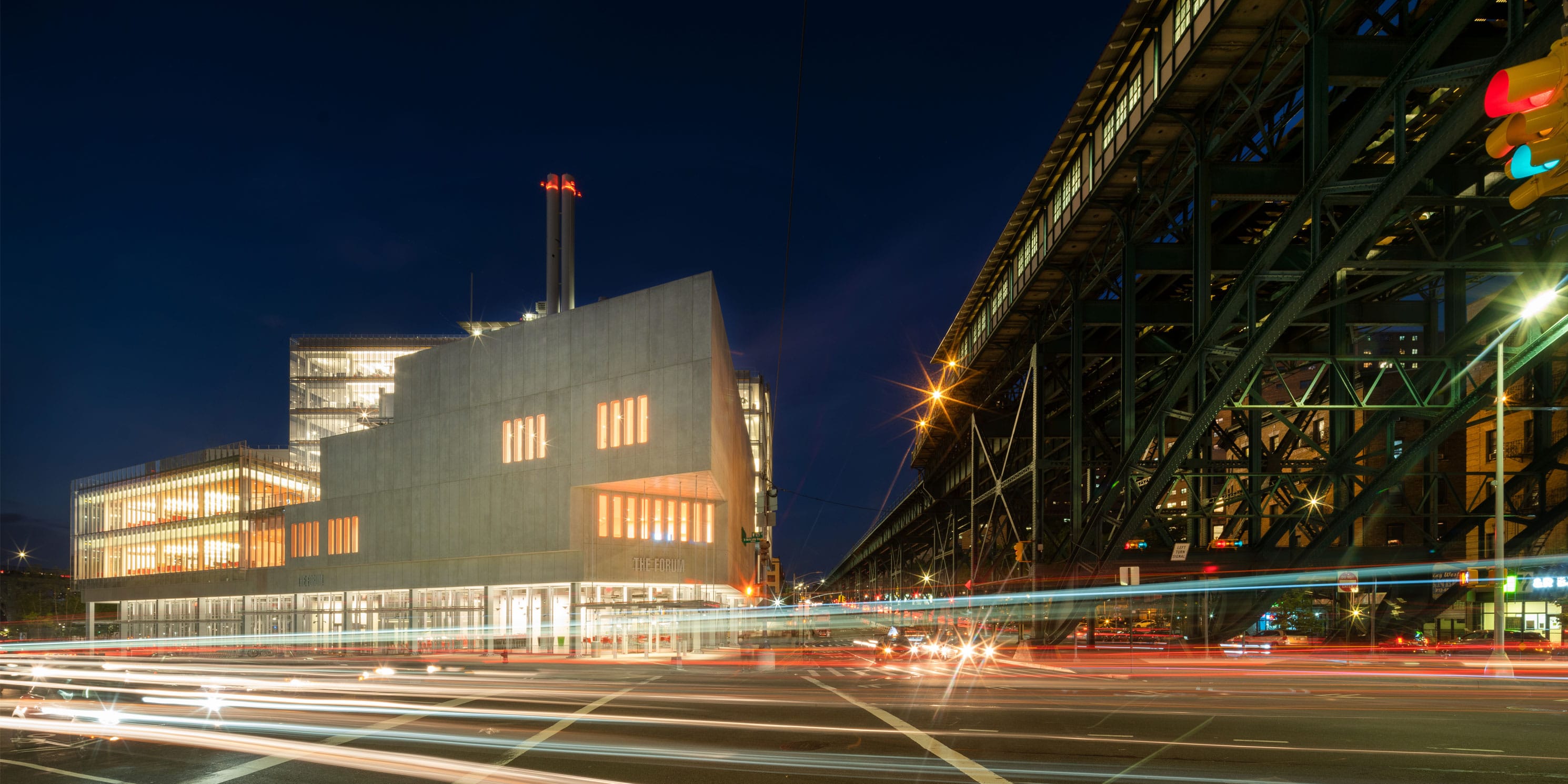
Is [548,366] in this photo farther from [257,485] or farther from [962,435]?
[257,485]

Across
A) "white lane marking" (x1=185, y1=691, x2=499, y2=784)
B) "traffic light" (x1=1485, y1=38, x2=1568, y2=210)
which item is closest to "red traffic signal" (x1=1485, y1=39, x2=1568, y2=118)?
"traffic light" (x1=1485, y1=38, x2=1568, y2=210)

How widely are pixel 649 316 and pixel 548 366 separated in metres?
6.72

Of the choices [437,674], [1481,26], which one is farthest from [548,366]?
[1481,26]

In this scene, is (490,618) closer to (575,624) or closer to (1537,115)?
(575,624)

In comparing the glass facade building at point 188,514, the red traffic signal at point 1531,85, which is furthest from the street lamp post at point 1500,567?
the glass facade building at point 188,514

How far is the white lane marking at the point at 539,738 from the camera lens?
34.9ft

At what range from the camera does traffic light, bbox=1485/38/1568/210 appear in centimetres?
471

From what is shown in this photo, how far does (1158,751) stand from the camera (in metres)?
12.1

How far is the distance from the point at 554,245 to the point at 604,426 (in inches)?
1186

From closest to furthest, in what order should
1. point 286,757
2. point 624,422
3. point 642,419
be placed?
point 286,757
point 642,419
point 624,422

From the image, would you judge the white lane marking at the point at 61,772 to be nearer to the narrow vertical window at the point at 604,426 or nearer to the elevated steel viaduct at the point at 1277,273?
the elevated steel viaduct at the point at 1277,273

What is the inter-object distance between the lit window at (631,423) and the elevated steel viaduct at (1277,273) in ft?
54.6

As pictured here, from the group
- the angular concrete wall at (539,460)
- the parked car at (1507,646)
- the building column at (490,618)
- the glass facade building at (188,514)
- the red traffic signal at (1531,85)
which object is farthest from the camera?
the glass facade building at (188,514)

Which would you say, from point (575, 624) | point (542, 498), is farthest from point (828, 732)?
point (542, 498)
